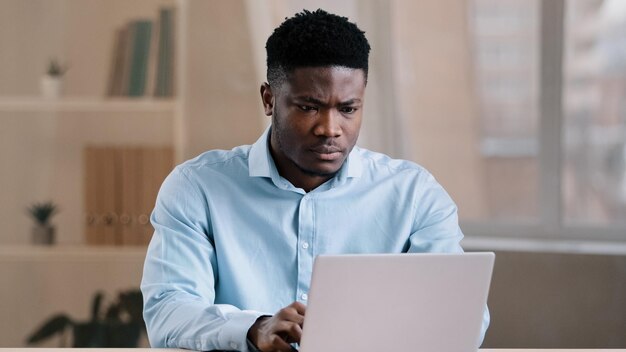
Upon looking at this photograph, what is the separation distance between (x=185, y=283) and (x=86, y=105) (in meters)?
1.88

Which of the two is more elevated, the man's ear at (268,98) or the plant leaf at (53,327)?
the man's ear at (268,98)

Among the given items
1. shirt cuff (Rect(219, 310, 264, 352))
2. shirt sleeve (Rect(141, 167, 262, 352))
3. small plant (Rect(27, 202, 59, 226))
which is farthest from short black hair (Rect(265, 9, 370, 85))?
small plant (Rect(27, 202, 59, 226))

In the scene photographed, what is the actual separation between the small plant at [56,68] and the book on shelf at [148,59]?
0.21 m

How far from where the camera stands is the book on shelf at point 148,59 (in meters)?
3.46

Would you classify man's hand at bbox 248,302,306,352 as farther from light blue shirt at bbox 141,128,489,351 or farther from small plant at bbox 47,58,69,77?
small plant at bbox 47,58,69,77

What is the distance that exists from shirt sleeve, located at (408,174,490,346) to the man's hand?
47 cm

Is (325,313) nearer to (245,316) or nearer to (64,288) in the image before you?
(245,316)

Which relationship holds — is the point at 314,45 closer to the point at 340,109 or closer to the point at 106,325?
the point at 340,109

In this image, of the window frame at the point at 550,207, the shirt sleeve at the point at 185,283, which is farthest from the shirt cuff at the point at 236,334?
the window frame at the point at 550,207

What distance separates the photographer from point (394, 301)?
1.39 m

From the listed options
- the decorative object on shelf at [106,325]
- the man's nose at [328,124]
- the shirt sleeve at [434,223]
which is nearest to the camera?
the man's nose at [328,124]

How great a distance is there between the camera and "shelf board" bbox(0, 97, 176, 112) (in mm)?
3473

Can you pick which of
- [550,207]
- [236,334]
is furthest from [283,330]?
[550,207]

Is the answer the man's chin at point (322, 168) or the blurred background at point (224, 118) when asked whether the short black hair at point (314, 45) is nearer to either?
the man's chin at point (322, 168)
